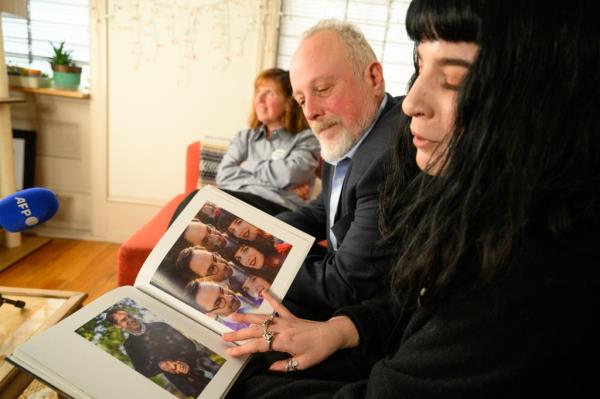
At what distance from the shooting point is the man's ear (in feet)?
3.65

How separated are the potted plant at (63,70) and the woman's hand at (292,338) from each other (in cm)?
235

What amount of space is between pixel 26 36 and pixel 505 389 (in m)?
3.11

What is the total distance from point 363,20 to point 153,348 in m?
2.33

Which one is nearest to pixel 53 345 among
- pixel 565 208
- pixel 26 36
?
pixel 565 208

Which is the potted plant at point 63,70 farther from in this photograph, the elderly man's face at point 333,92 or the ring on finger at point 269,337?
the ring on finger at point 269,337

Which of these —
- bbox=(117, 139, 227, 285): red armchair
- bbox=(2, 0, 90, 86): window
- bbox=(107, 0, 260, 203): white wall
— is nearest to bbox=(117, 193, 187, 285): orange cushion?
bbox=(117, 139, 227, 285): red armchair

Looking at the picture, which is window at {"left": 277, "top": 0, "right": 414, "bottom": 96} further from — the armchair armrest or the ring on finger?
the ring on finger

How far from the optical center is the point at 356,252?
2.85 feet

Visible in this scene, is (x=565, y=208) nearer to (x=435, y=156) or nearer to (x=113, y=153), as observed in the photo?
(x=435, y=156)

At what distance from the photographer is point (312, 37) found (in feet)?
3.60

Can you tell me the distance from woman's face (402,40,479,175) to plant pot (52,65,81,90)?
8.24 ft

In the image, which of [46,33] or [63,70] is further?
[46,33]

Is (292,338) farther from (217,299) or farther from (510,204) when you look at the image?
(510,204)

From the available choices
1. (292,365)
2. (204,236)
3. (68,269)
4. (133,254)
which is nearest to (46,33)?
(68,269)
